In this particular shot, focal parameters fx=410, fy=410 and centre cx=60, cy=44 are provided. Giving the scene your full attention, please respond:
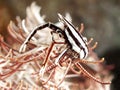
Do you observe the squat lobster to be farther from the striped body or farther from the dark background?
the dark background

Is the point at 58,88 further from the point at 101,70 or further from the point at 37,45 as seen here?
the point at 101,70

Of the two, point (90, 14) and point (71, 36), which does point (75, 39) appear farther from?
point (90, 14)

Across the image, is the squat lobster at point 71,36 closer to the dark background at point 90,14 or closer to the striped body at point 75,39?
the striped body at point 75,39

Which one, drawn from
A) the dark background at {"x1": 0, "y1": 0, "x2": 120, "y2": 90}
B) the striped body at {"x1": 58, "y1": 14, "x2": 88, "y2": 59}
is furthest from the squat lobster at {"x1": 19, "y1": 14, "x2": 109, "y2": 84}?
the dark background at {"x1": 0, "y1": 0, "x2": 120, "y2": 90}

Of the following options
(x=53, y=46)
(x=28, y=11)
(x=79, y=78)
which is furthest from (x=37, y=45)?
(x=28, y=11)

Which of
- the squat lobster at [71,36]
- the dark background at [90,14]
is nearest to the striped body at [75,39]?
the squat lobster at [71,36]

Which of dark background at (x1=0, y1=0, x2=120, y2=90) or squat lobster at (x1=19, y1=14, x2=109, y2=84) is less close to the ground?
dark background at (x1=0, y1=0, x2=120, y2=90)
